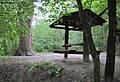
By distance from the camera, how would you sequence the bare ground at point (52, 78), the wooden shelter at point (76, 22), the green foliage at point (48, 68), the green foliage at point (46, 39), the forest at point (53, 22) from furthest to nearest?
the green foliage at point (46, 39) → the wooden shelter at point (76, 22) → the green foliage at point (48, 68) → the bare ground at point (52, 78) → the forest at point (53, 22)

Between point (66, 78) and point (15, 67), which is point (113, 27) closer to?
point (66, 78)

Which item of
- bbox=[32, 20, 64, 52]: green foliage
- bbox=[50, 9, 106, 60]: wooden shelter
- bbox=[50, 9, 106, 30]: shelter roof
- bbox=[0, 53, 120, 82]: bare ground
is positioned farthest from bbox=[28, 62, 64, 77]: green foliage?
bbox=[32, 20, 64, 52]: green foliage

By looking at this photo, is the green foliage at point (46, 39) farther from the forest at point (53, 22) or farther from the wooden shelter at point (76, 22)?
the wooden shelter at point (76, 22)

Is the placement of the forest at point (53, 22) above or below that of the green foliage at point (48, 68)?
above

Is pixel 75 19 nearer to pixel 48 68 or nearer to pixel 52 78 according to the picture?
pixel 48 68

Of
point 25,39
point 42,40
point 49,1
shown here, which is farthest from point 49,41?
point 49,1

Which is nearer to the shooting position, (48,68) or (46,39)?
(48,68)

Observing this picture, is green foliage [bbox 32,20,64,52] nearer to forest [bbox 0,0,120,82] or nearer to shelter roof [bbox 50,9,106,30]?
forest [bbox 0,0,120,82]

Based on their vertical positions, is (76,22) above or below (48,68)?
above

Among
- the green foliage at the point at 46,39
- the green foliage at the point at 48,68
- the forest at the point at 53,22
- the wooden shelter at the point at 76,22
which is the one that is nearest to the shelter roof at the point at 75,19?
the wooden shelter at the point at 76,22

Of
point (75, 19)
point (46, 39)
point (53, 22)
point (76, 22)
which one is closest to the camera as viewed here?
point (53, 22)

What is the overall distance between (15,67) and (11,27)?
1813mm

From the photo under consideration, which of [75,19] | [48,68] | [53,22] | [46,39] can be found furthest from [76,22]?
[46,39]

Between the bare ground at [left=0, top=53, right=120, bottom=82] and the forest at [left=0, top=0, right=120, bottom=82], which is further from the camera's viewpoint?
the bare ground at [left=0, top=53, right=120, bottom=82]
